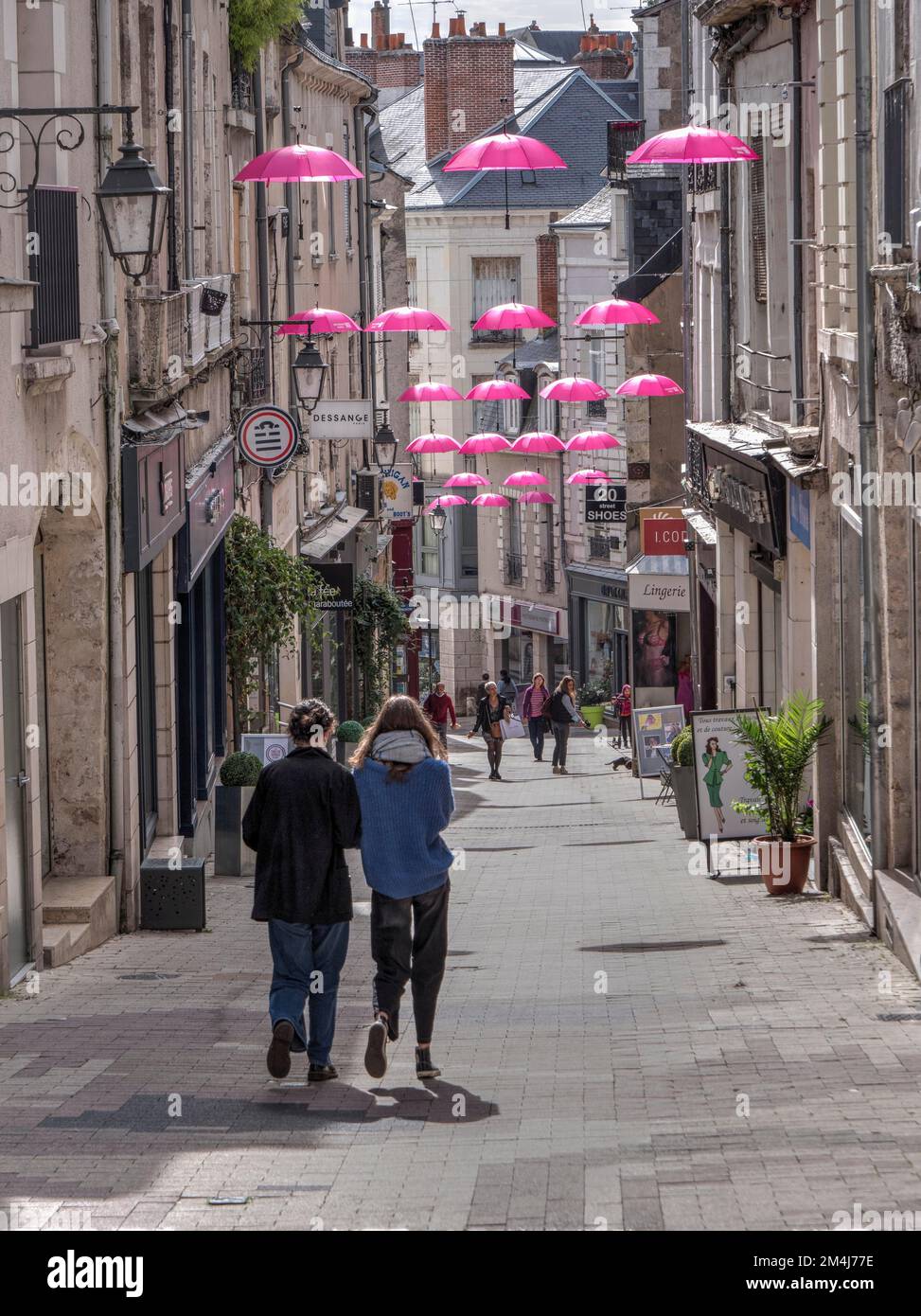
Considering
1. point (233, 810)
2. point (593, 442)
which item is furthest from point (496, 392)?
point (233, 810)

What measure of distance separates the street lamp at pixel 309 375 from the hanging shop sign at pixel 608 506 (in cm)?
1234

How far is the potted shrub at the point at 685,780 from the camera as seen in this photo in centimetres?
1725

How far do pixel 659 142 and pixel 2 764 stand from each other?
9842 mm

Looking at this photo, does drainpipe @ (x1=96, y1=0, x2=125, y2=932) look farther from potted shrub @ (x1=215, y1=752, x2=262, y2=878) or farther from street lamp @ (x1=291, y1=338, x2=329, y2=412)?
street lamp @ (x1=291, y1=338, x2=329, y2=412)

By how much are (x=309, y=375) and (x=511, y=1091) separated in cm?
1654

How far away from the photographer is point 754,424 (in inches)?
756

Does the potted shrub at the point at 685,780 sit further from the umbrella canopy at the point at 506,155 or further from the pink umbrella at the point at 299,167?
the umbrella canopy at the point at 506,155

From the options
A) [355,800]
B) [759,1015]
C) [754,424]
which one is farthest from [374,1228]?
[754,424]

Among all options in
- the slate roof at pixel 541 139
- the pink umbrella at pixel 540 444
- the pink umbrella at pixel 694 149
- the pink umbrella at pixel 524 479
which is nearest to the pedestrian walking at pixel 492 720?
the pink umbrella at pixel 540 444

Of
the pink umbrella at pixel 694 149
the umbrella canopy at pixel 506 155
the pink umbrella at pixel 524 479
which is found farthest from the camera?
the pink umbrella at pixel 524 479

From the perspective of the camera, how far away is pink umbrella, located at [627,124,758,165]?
16781 millimetres

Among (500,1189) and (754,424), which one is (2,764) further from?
(754,424)

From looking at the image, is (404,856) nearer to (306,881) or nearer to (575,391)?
(306,881)

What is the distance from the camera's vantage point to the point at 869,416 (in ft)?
37.3
